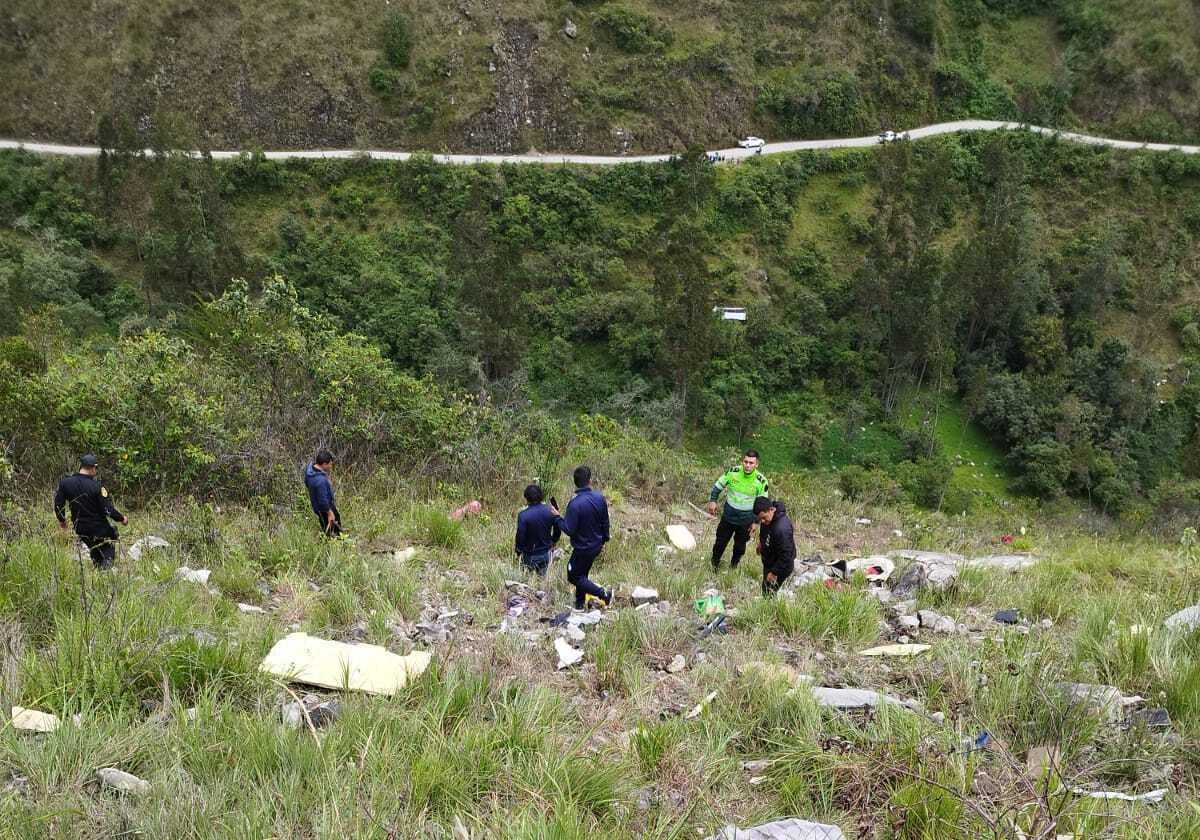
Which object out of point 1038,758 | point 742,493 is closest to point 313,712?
point 1038,758

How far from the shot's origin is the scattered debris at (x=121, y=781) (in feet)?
8.90

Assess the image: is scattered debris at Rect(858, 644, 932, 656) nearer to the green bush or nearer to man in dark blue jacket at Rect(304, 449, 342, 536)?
man in dark blue jacket at Rect(304, 449, 342, 536)

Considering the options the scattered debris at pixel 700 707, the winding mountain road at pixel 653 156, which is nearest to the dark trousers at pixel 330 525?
the scattered debris at pixel 700 707

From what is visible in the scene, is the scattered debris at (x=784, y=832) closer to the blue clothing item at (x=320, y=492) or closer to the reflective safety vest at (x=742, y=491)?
the reflective safety vest at (x=742, y=491)

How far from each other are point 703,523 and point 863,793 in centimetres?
730

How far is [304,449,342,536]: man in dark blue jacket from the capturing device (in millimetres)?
6852

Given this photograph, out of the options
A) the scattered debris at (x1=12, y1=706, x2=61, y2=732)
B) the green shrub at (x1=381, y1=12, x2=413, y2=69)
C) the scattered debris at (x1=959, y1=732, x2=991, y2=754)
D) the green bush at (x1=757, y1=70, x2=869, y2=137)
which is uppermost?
the green shrub at (x1=381, y1=12, x2=413, y2=69)

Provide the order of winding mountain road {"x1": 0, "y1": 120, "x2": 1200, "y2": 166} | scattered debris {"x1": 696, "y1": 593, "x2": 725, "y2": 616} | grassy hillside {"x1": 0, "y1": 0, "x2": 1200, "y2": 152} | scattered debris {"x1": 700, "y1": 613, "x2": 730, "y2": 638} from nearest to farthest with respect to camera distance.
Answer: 1. scattered debris {"x1": 700, "y1": 613, "x2": 730, "y2": 638}
2. scattered debris {"x1": 696, "y1": 593, "x2": 725, "y2": 616}
3. winding mountain road {"x1": 0, "y1": 120, "x2": 1200, "y2": 166}
4. grassy hillside {"x1": 0, "y1": 0, "x2": 1200, "y2": 152}

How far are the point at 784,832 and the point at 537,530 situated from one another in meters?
3.96

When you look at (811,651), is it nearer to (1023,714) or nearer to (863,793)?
(1023,714)

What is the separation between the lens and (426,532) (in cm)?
734

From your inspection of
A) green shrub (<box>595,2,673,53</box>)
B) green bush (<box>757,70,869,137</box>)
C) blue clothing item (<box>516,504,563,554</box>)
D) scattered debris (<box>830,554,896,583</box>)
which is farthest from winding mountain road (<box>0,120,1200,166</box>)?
scattered debris (<box>830,554,896,583</box>)

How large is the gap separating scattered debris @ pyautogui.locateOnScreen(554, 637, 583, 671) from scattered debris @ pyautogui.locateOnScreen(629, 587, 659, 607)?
5.05ft

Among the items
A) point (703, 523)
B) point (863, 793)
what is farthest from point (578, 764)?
point (703, 523)
